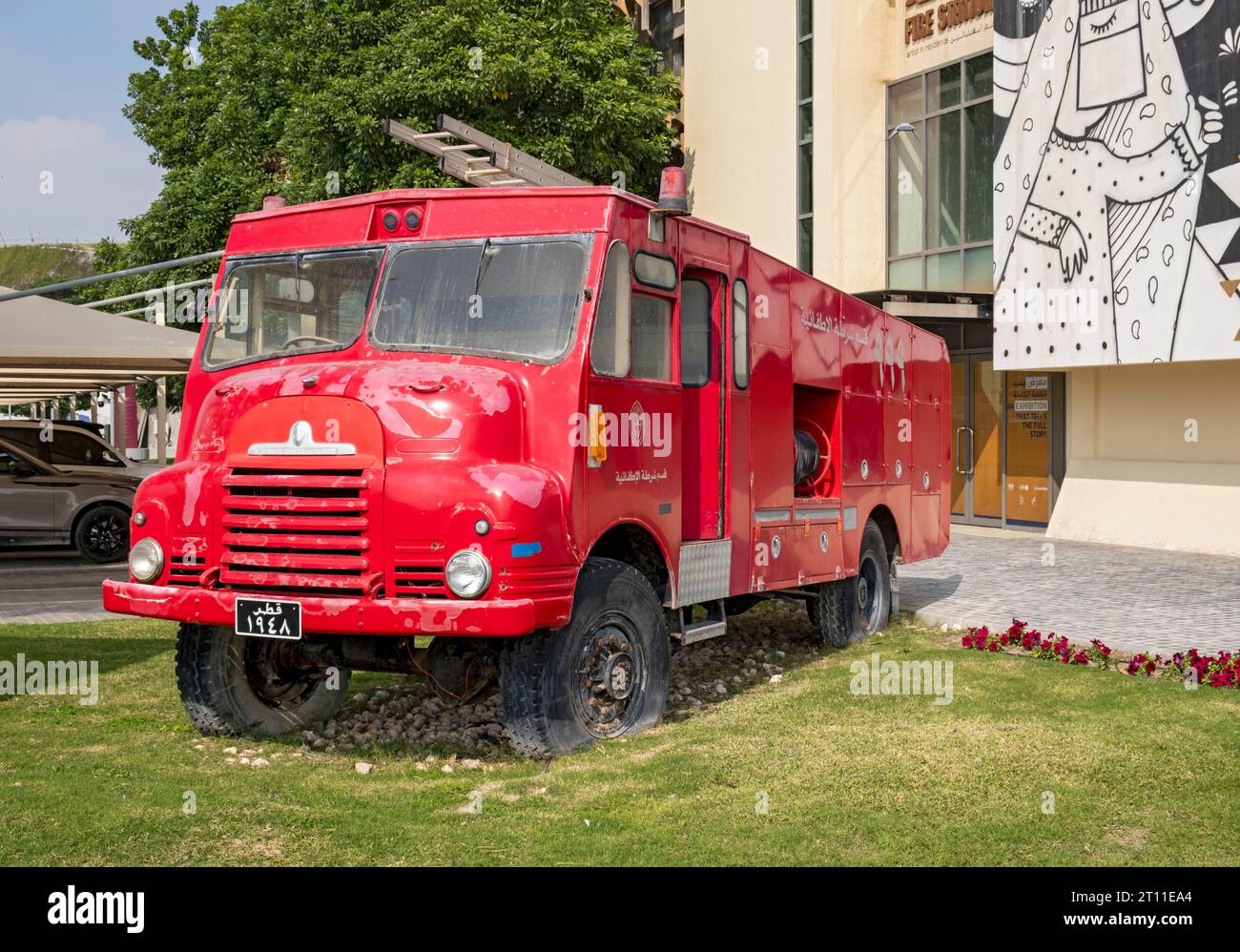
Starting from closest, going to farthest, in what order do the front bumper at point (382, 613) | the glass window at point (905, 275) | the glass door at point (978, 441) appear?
the front bumper at point (382, 613) < the glass door at point (978, 441) < the glass window at point (905, 275)

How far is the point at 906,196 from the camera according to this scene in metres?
25.0

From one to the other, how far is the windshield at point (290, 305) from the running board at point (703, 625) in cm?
265

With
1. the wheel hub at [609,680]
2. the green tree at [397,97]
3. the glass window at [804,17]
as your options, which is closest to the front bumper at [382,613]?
the wheel hub at [609,680]

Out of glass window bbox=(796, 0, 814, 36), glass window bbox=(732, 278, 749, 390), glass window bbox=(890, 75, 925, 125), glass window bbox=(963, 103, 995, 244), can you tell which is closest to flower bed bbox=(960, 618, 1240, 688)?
glass window bbox=(732, 278, 749, 390)

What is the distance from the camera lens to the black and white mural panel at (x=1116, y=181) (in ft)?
58.3

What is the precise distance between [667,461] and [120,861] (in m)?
3.78

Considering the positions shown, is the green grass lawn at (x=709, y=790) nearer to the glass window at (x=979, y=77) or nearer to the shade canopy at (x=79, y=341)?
the shade canopy at (x=79, y=341)

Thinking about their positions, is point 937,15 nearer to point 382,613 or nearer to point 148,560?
point 148,560

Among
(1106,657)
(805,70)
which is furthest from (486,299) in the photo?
(805,70)

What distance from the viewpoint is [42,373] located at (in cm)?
1922

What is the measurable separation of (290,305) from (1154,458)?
52.6ft

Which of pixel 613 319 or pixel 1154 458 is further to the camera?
pixel 1154 458

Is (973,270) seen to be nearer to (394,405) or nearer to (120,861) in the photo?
(394,405)
